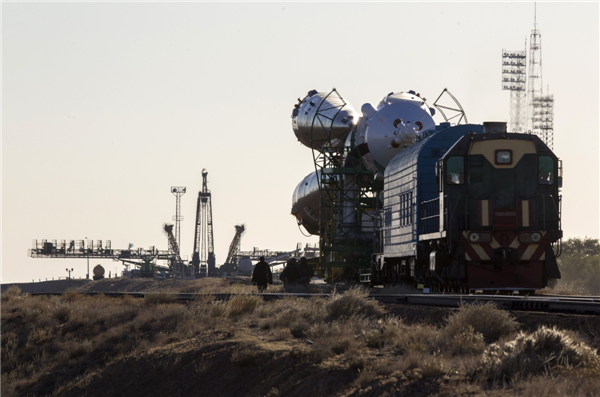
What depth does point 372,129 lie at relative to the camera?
36938 mm

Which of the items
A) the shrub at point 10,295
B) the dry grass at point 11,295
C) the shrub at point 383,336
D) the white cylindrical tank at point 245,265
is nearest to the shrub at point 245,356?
the shrub at point 383,336

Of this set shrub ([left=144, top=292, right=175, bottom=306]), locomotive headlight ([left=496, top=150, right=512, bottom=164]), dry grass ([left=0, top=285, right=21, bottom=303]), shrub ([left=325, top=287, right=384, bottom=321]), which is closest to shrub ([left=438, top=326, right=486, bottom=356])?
shrub ([left=325, top=287, right=384, bottom=321])

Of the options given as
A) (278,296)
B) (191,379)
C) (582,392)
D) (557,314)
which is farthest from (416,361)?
(278,296)

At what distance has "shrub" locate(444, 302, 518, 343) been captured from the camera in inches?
507

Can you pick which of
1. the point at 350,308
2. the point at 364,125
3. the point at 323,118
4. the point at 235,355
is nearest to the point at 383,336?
the point at 235,355

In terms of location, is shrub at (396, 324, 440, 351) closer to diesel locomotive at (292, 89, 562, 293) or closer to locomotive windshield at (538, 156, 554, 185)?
diesel locomotive at (292, 89, 562, 293)

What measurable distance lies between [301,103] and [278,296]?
75.0 ft

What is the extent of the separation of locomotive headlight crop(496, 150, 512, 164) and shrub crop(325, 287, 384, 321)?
7376mm

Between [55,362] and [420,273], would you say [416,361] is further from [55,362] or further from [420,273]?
[420,273]

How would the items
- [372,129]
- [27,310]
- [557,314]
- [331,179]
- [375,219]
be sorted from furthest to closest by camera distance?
[331,179] < [375,219] < [372,129] < [27,310] < [557,314]

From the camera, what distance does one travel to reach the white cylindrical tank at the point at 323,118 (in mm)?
42938

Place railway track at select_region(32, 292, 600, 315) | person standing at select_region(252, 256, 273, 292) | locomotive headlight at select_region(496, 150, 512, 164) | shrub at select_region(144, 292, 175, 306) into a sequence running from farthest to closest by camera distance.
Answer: person standing at select_region(252, 256, 273, 292) → shrub at select_region(144, 292, 175, 306) → locomotive headlight at select_region(496, 150, 512, 164) → railway track at select_region(32, 292, 600, 315)

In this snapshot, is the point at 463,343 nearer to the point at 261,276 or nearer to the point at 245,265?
the point at 261,276

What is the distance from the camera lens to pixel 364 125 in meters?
38.0
